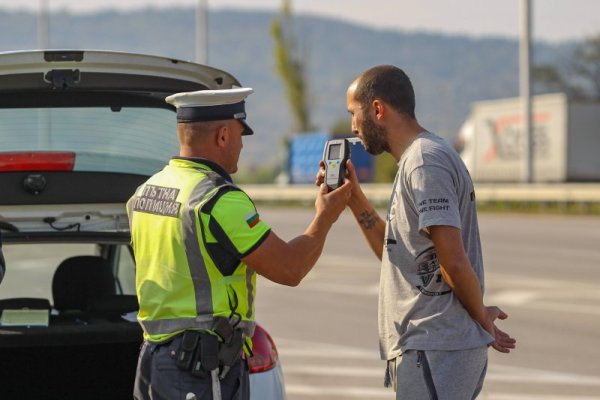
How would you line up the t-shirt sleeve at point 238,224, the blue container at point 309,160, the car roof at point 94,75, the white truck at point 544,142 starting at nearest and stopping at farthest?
the t-shirt sleeve at point 238,224 < the car roof at point 94,75 < the white truck at point 544,142 < the blue container at point 309,160

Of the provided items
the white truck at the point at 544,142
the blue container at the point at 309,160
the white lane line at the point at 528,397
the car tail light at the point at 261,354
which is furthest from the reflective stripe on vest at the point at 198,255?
the blue container at the point at 309,160

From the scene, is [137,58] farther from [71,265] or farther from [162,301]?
[71,265]

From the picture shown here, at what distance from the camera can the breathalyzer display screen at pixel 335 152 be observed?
4.37m

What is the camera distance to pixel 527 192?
108ft

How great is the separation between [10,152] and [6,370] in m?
0.97

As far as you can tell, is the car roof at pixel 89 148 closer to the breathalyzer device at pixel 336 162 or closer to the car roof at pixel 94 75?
the car roof at pixel 94 75

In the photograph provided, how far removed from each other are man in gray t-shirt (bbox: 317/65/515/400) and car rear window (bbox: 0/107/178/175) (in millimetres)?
1220

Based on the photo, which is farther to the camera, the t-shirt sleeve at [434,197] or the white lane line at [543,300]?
the white lane line at [543,300]

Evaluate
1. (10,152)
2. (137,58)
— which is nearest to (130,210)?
(137,58)

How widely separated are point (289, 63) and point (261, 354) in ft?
232

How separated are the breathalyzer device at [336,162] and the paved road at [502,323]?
4210 mm

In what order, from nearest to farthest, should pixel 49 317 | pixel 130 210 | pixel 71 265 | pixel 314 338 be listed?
pixel 130 210, pixel 49 317, pixel 71 265, pixel 314 338

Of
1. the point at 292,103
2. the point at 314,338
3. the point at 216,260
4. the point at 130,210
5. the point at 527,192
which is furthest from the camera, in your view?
the point at 292,103

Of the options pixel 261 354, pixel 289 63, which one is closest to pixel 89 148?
pixel 261 354
